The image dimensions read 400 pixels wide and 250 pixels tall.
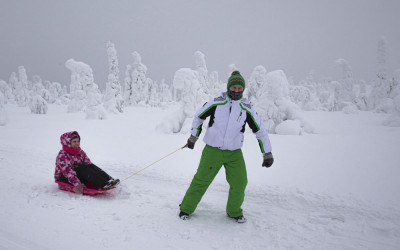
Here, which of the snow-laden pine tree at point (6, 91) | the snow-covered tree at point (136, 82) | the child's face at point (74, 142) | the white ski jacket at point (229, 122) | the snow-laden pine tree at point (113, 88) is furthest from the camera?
the snow-laden pine tree at point (6, 91)

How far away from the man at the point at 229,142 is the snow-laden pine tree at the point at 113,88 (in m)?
25.4

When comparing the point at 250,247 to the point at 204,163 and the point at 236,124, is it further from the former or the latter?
the point at 236,124

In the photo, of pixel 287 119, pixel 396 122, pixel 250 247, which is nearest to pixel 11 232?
pixel 250 247

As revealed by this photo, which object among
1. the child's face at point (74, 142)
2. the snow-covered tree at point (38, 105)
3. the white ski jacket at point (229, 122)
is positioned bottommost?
the snow-covered tree at point (38, 105)

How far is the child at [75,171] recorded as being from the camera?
391cm

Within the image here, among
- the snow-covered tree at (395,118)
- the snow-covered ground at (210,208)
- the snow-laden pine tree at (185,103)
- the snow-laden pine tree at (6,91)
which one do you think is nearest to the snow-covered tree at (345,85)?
the snow-covered tree at (395,118)

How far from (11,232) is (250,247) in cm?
286

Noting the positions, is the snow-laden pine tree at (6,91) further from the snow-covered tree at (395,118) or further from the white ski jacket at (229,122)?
the snow-covered tree at (395,118)

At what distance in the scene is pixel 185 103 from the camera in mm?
13055

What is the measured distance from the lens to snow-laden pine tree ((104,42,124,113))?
90.8ft

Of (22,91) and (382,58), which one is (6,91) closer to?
(22,91)

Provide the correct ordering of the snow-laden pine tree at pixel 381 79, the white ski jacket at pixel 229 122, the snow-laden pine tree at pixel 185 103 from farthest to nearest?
the snow-laden pine tree at pixel 381 79
the snow-laden pine tree at pixel 185 103
the white ski jacket at pixel 229 122

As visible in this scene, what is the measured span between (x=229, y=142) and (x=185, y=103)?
1009 centimetres

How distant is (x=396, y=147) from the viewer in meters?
7.91
